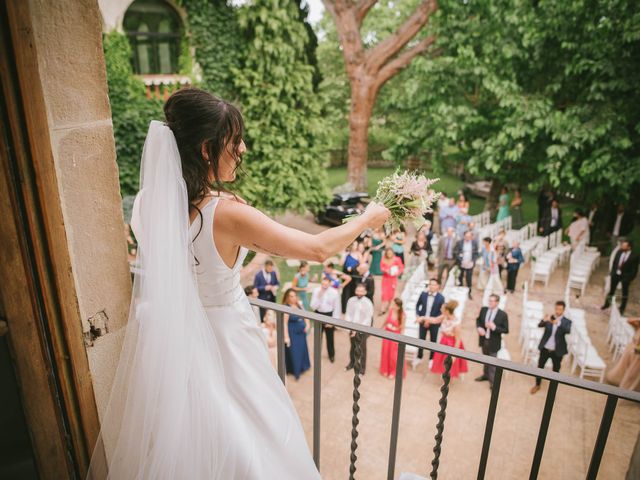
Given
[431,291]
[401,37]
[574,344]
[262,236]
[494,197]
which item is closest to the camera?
Result: [262,236]

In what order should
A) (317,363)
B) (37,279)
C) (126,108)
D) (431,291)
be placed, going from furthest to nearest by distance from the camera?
(126,108) < (431,291) < (317,363) < (37,279)

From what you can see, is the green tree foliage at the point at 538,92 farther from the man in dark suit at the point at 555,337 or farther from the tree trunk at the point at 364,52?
the man in dark suit at the point at 555,337

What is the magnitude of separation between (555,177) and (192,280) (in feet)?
37.9

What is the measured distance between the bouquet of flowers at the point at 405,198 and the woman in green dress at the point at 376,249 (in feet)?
25.6

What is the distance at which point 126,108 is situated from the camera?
10359mm

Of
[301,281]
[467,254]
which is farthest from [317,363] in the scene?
[467,254]

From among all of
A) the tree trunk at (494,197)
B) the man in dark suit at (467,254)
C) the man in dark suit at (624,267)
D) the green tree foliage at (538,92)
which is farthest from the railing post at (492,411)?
the tree trunk at (494,197)

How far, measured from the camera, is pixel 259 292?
7.57 metres

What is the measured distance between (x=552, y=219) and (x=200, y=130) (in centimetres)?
1279

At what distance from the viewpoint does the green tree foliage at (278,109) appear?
427 inches

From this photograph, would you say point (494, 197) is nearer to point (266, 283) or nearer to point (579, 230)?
point (579, 230)

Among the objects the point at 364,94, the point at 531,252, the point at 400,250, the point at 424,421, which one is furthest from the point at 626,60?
the point at 424,421

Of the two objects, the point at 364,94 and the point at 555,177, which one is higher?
the point at 364,94

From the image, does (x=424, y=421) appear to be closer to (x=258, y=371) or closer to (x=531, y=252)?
(x=258, y=371)
